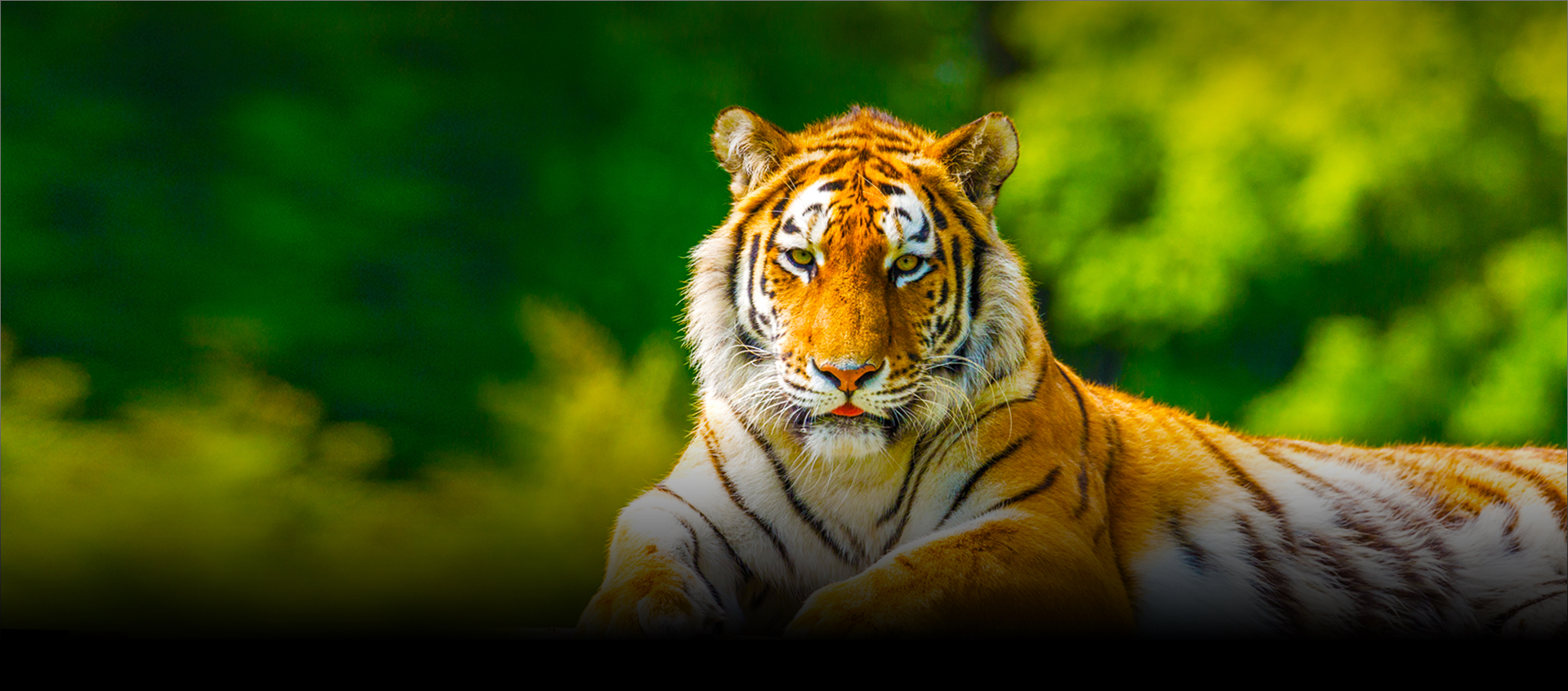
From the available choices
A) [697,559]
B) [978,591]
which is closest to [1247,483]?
[978,591]

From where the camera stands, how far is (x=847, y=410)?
1436 millimetres

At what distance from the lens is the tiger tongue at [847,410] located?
4.67 ft

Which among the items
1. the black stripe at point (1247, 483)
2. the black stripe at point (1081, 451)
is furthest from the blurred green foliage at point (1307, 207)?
the black stripe at point (1081, 451)

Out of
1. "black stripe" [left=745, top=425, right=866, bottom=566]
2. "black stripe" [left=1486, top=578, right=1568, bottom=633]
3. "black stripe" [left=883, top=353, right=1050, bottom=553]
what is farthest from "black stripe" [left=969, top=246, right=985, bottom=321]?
"black stripe" [left=1486, top=578, right=1568, bottom=633]

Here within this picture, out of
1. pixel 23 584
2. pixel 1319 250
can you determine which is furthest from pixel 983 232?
pixel 23 584

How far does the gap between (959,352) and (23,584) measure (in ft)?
6.04

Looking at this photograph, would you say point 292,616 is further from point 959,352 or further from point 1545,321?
point 1545,321

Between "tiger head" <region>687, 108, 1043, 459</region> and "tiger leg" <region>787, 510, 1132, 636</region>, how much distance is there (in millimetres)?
Answer: 223

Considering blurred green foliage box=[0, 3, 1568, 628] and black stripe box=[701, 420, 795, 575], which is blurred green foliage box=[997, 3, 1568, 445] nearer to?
blurred green foliage box=[0, 3, 1568, 628]

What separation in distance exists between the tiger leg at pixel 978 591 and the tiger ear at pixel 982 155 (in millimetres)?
563

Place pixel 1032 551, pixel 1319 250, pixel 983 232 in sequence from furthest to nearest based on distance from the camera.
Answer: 1. pixel 1319 250
2. pixel 983 232
3. pixel 1032 551

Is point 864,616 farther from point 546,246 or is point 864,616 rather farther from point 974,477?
point 546,246

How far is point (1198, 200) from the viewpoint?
2.12 metres

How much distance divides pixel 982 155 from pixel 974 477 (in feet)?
1.78
